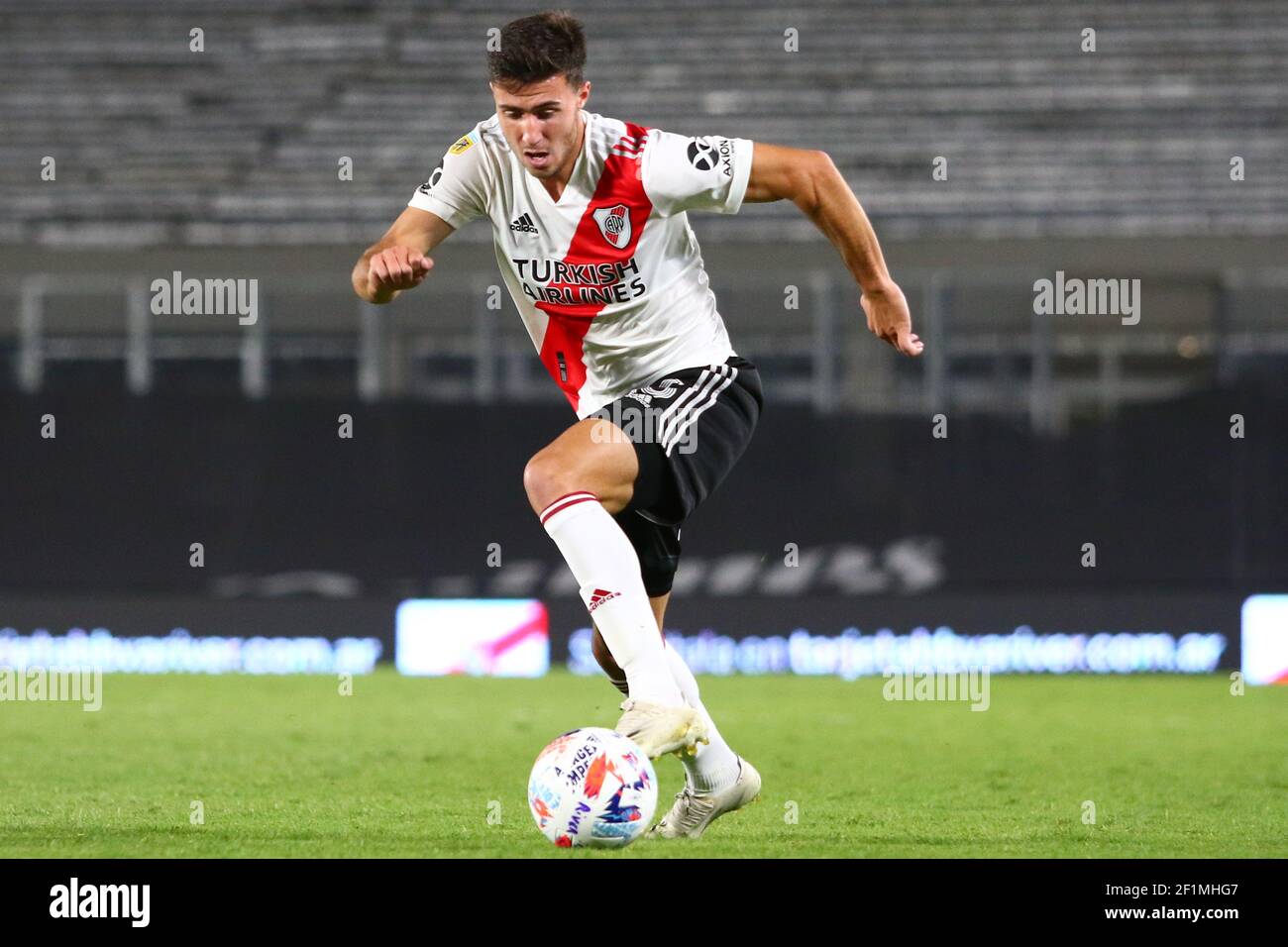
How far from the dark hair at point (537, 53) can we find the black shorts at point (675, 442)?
899mm

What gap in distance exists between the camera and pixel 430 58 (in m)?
18.1

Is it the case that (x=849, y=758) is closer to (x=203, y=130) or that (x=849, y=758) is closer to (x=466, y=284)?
(x=466, y=284)

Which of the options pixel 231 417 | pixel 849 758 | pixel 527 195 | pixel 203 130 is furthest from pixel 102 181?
pixel 527 195

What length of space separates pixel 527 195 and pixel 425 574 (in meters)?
7.89

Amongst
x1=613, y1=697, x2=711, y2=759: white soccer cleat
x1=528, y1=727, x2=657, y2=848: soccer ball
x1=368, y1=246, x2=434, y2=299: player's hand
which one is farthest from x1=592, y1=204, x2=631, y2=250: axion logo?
x1=528, y1=727, x2=657, y2=848: soccer ball

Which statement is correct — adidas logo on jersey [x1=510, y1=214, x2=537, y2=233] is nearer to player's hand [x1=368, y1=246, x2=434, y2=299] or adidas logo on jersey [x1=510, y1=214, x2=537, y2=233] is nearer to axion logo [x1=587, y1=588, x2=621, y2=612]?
player's hand [x1=368, y1=246, x2=434, y2=299]

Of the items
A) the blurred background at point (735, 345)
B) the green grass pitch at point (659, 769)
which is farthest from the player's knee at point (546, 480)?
the blurred background at point (735, 345)

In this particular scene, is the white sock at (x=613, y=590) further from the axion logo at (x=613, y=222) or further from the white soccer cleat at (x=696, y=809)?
the axion logo at (x=613, y=222)

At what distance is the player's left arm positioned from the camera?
16.0 feet

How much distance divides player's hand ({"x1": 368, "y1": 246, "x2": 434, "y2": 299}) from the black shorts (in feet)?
2.38

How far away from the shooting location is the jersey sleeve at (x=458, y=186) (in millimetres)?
5020

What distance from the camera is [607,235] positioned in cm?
499

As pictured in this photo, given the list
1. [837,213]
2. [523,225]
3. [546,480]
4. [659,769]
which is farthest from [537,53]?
[659,769]

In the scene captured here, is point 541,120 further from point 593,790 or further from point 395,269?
point 593,790
